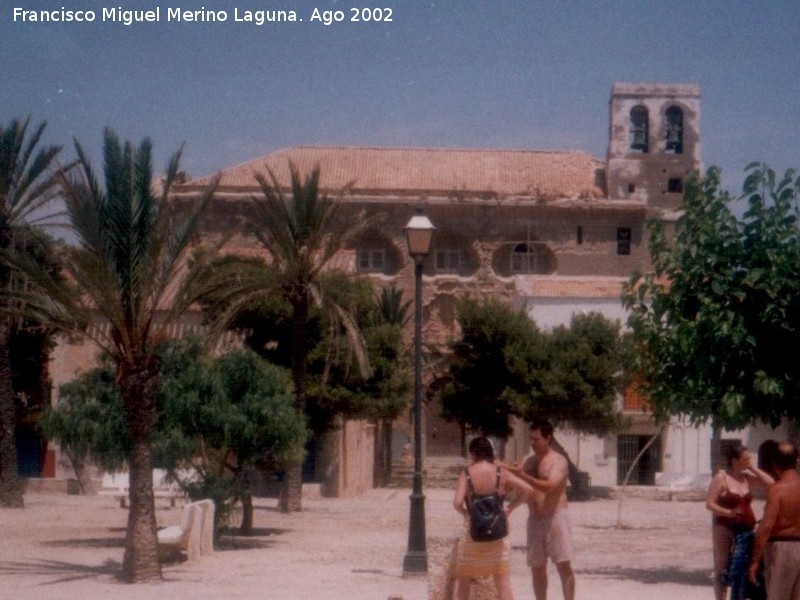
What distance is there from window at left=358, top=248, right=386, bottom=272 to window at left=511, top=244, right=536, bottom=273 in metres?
5.93

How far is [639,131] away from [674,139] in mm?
1612

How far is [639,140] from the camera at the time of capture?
56.4 metres

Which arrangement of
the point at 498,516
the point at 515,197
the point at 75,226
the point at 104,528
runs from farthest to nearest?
the point at 515,197 → the point at 104,528 → the point at 75,226 → the point at 498,516

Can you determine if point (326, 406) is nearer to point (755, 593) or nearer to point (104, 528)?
point (104, 528)

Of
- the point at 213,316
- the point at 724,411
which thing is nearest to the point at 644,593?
the point at 724,411

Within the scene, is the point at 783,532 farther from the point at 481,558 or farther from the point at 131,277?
the point at 131,277

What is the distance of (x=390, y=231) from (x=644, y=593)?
4337 cm

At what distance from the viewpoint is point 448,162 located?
59.4 m

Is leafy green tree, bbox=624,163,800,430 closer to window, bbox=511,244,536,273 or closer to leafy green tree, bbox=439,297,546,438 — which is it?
leafy green tree, bbox=439,297,546,438

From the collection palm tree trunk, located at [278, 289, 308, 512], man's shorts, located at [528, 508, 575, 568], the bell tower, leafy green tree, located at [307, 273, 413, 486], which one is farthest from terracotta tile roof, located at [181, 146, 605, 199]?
man's shorts, located at [528, 508, 575, 568]

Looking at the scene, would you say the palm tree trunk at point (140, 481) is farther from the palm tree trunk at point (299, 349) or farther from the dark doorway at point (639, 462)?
the dark doorway at point (639, 462)

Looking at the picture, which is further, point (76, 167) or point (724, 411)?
point (76, 167)

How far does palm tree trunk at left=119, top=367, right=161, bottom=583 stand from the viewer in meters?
13.7

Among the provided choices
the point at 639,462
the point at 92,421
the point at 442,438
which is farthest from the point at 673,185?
the point at 92,421
